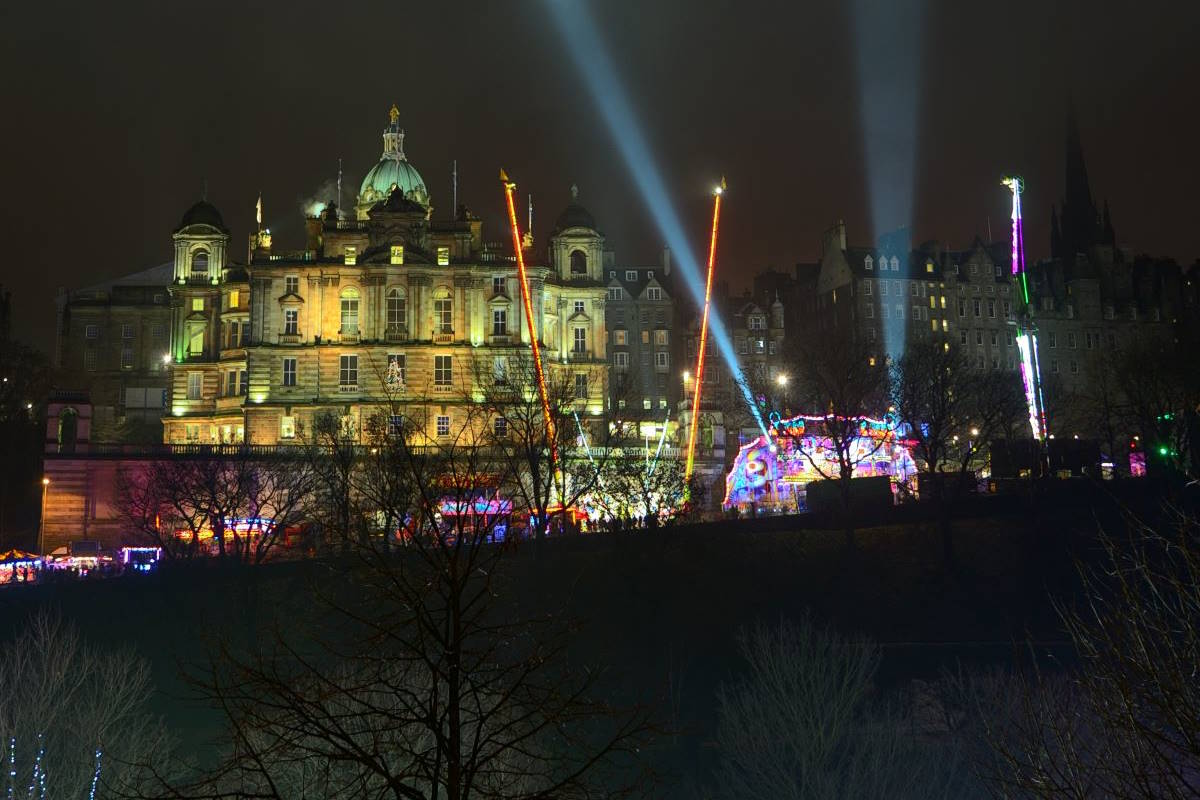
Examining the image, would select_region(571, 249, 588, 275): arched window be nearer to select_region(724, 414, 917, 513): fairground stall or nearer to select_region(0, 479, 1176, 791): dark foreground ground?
select_region(724, 414, 917, 513): fairground stall

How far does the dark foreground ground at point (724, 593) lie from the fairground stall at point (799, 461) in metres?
5.64

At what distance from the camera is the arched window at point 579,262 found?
10275 centimetres

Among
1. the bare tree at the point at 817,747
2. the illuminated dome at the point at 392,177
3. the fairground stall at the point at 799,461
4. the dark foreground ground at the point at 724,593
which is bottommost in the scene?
the bare tree at the point at 817,747

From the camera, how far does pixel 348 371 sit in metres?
95.0

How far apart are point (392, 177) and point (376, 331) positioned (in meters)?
18.0

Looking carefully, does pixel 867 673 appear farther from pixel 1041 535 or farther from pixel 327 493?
pixel 327 493

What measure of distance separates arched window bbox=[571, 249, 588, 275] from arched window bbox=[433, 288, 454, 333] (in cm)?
1133

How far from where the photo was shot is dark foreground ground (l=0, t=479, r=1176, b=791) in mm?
56500

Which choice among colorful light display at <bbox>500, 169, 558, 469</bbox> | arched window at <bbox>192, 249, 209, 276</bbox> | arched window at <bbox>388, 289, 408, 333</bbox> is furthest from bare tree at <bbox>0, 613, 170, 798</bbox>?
arched window at <bbox>192, 249, 209, 276</bbox>

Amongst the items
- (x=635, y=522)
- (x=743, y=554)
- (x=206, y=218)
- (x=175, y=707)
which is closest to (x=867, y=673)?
(x=743, y=554)

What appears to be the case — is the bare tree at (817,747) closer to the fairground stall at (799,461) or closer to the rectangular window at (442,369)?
the fairground stall at (799,461)

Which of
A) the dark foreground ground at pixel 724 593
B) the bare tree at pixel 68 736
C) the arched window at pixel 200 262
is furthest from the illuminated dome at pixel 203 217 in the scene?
the bare tree at pixel 68 736

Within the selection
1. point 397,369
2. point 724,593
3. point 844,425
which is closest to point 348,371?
point 397,369

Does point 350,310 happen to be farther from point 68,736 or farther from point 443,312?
point 68,736
